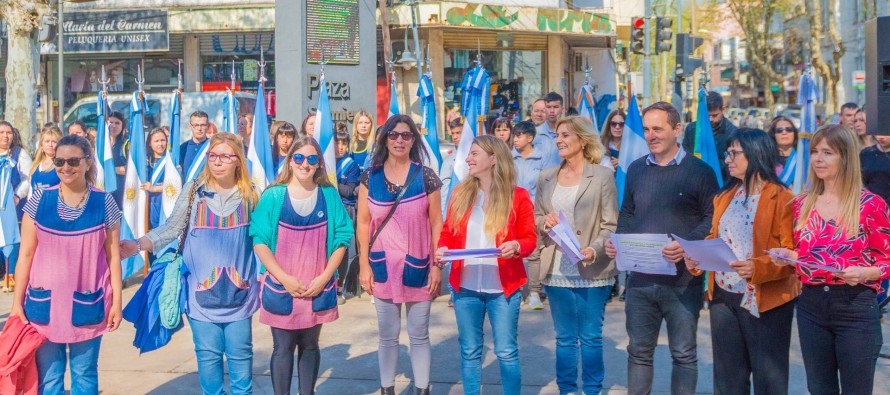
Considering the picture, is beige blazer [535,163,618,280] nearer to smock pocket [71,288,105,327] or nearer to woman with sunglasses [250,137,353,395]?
woman with sunglasses [250,137,353,395]

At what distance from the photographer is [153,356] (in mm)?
7410

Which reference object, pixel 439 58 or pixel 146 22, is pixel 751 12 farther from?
pixel 146 22

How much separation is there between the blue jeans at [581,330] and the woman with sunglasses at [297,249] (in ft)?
4.47

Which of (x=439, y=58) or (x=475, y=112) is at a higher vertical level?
(x=439, y=58)

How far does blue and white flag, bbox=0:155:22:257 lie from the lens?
9922mm

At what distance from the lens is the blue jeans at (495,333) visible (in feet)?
18.4

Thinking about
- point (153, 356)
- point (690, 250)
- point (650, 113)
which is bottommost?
point (153, 356)

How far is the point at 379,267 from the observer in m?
5.84

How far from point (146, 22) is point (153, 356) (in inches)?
682

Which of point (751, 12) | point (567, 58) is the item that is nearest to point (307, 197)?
point (567, 58)

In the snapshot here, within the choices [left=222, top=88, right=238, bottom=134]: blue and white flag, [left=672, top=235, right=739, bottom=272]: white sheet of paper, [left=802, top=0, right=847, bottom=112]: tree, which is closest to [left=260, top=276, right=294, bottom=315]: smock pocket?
[left=672, top=235, right=739, bottom=272]: white sheet of paper

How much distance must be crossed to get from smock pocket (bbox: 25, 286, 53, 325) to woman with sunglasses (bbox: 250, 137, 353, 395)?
1112 millimetres

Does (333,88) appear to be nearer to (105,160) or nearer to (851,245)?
(105,160)

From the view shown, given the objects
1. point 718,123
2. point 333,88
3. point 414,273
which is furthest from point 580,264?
point 333,88
